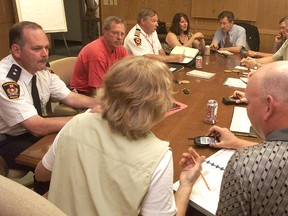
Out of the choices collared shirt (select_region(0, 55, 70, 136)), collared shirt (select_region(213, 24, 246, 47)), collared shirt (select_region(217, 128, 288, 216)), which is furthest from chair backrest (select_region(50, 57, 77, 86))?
Answer: collared shirt (select_region(213, 24, 246, 47))

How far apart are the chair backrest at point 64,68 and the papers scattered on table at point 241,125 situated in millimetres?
1549

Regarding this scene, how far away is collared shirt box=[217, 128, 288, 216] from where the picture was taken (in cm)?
87

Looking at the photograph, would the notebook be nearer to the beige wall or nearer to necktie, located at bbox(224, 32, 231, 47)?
necktie, located at bbox(224, 32, 231, 47)

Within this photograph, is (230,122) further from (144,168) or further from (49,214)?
(49,214)

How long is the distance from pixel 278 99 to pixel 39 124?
126 cm

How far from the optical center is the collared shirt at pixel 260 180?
873mm

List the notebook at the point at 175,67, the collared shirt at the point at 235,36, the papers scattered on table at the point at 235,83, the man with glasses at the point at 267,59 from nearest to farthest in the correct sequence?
the papers scattered on table at the point at 235,83, the notebook at the point at 175,67, the man with glasses at the point at 267,59, the collared shirt at the point at 235,36

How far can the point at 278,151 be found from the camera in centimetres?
89

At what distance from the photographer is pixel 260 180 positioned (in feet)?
2.89

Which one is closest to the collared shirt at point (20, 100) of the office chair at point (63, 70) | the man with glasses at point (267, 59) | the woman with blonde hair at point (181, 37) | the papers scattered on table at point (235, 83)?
the office chair at point (63, 70)

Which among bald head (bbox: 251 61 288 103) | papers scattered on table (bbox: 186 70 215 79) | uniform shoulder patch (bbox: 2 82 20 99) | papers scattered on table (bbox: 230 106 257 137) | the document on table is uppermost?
bald head (bbox: 251 61 288 103)

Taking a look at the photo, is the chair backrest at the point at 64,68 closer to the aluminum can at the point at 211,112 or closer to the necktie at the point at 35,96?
the necktie at the point at 35,96

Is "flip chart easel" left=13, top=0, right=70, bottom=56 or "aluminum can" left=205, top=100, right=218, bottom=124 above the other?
"flip chart easel" left=13, top=0, right=70, bottom=56

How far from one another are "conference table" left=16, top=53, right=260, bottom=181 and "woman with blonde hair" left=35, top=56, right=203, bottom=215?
0.34 meters
